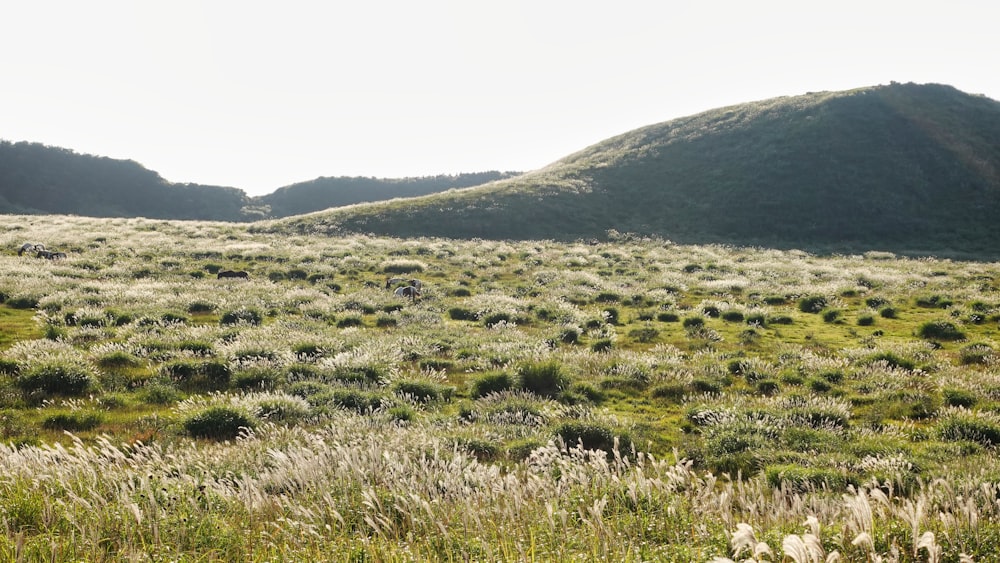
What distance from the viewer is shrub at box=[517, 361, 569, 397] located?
10977 mm

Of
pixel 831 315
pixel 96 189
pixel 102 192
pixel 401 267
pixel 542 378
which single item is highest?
pixel 96 189

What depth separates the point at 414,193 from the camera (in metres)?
189

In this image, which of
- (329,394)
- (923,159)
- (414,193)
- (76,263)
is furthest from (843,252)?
(414,193)

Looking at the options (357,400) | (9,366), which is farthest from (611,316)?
(9,366)

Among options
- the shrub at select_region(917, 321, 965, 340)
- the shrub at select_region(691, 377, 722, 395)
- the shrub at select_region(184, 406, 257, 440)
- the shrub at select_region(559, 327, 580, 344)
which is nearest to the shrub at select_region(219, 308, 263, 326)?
the shrub at select_region(184, 406, 257, 440)

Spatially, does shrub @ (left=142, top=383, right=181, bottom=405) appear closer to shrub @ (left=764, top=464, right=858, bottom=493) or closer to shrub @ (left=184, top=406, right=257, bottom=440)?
shrub @ (left=184, top=406, right=257, bottom=440)

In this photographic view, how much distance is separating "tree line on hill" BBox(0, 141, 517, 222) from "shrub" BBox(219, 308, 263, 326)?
435 feet

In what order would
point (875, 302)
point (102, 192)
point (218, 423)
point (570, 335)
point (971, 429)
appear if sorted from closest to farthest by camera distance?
point (971, 429) < point (218, 423) < point (570, 335) < point (875, 302) < point (102, 192)

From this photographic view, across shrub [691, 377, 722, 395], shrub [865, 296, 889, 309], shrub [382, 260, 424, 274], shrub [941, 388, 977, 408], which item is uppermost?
shrub [382, 260, 424, 274]

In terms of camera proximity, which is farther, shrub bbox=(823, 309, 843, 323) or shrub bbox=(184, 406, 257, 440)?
shrub bbox=(823, 309, 843, 323)

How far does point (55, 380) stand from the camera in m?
9.55

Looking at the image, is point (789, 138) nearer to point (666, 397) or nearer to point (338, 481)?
point (666, 397)

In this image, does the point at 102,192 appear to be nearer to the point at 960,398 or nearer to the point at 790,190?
the point at 790,190

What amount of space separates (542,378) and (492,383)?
43.6 inches
